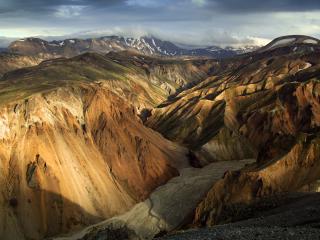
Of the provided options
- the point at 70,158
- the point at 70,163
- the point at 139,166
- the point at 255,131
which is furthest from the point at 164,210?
the point at 255,131

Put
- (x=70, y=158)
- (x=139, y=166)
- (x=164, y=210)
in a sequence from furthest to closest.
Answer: (x=139, y=166)
(x=70, y=158)
(x=164, y=210)

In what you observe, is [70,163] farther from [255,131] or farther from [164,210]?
[255,131]

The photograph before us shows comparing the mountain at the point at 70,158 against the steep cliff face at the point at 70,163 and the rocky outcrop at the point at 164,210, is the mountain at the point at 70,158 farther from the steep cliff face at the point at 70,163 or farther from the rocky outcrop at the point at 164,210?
the rocky outcrop at the point at 164,210

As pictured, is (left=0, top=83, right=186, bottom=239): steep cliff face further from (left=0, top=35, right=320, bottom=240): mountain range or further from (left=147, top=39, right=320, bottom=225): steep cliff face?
(left=147, top=39, right=320, bottom=225): steep cliff face

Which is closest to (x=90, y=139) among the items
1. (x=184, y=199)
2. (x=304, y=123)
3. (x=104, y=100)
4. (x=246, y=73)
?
(x=104, y=100)

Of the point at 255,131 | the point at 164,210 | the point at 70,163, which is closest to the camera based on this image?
the point at 164,210

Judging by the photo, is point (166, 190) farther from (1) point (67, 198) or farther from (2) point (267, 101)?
(2) point (267, 101)

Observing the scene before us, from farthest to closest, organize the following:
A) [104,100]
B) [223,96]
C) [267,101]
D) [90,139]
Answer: [223,96] < [267,101] < [104,100] < [90,139]

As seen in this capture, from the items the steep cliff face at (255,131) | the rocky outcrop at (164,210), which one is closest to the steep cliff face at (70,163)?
the rocky outcrop at (164,210)
